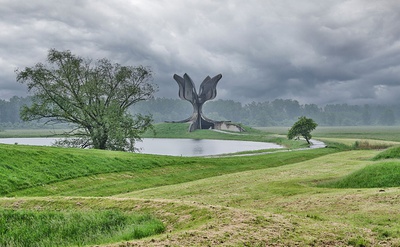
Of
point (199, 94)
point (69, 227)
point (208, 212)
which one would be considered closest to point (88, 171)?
point (69, 227)

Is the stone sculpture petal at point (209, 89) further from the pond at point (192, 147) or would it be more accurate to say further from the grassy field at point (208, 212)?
the grassy field at point (208, 212)

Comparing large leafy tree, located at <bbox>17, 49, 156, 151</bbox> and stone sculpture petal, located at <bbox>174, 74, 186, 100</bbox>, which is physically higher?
stone sculpture petal, located at <bbox>174, 74, 186, 100</bbox>

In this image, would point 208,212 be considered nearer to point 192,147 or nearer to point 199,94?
point 192,147

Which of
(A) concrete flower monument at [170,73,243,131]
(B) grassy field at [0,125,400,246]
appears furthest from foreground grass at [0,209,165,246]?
(A) concrete flower monument at [170,73,243,131]

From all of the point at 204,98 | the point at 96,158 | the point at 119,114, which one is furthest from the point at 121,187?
the point at 204,98

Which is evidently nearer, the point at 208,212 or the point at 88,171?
the point at 208,212

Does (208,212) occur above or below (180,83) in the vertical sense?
below

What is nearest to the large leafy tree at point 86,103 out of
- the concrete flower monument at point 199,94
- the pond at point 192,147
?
the pond at point 192,147

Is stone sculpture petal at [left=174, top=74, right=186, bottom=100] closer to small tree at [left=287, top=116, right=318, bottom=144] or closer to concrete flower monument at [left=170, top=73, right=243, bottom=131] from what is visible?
concrete flower monument at [left=170, top=73, right=243, bottom=131]

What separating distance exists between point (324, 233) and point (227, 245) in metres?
2.81

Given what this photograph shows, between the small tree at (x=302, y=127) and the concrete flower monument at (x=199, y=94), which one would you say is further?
the concrete flower monument at (x=199, y=94)

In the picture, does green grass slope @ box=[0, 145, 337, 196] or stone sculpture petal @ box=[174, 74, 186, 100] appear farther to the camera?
stone sculpture petal @ box=[174, 74, 186, 100]

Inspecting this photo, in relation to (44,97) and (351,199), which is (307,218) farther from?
(44,97)

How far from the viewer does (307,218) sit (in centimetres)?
1059
